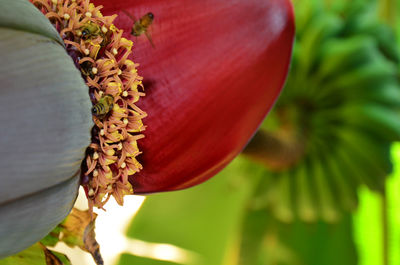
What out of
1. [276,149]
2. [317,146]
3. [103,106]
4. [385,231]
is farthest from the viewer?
[385,231]

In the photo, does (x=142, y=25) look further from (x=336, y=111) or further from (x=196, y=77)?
(x=336, y=111)

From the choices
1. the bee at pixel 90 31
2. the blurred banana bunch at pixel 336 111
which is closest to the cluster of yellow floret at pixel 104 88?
the bee at pixel 90 31

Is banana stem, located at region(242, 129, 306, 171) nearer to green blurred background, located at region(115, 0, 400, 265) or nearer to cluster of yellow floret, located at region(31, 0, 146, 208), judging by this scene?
green blurred background, located at region(115, 0, 400, 265)

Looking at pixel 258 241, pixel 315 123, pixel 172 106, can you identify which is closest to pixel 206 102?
pixel 172 106

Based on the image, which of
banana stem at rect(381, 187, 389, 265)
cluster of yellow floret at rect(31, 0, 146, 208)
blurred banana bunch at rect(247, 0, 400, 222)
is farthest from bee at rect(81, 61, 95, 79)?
banana stem at rect(381, 187, 389, 265)

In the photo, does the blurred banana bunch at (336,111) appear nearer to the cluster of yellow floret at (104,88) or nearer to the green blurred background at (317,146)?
the green blurred background at (317,146)

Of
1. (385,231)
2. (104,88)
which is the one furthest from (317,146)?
(104,88)

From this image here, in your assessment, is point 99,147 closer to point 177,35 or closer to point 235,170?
point 177,35
